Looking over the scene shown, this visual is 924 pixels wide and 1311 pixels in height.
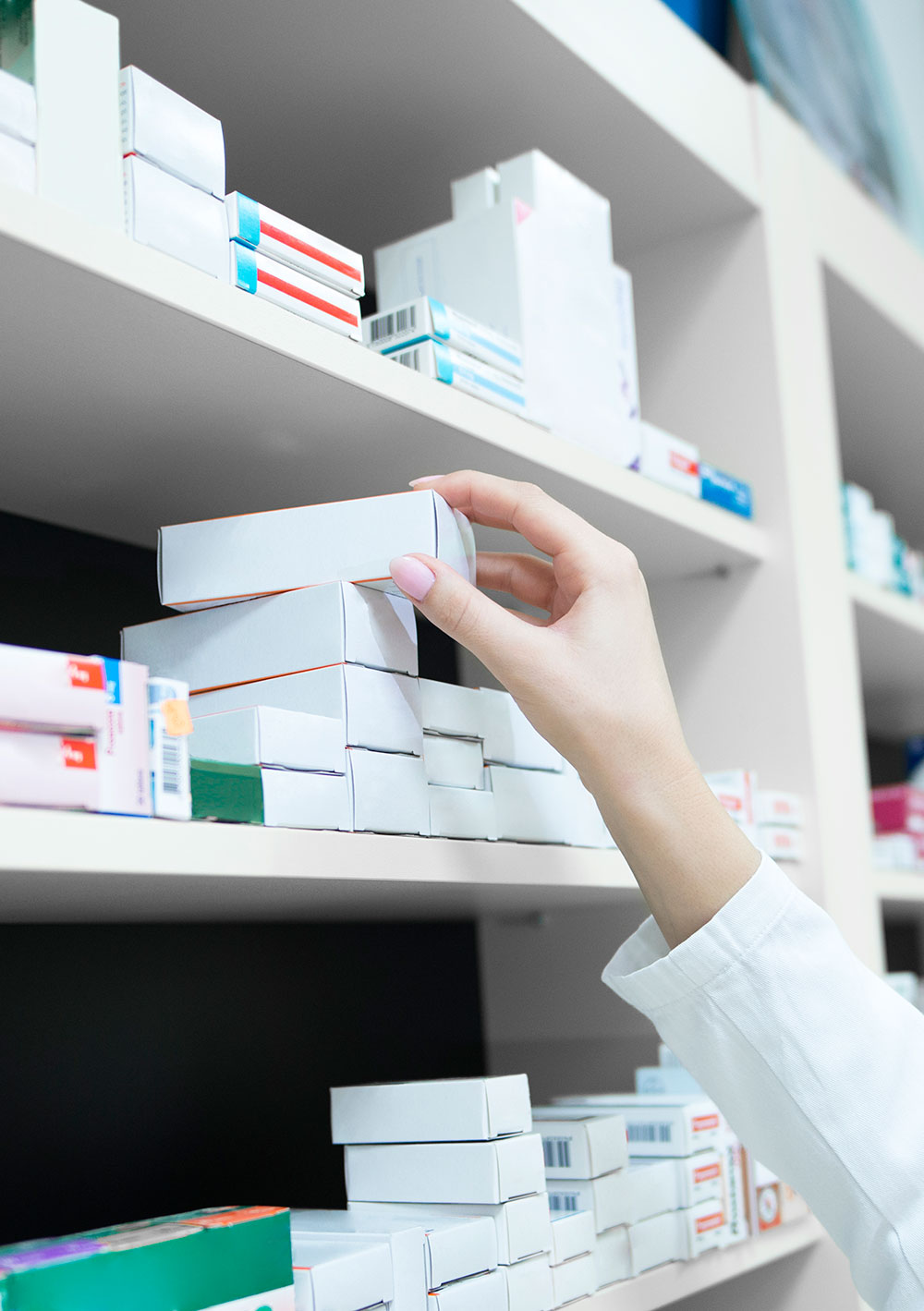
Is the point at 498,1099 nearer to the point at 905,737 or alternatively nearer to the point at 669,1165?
the point at 669,1165

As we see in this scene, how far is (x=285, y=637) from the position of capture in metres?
0.89

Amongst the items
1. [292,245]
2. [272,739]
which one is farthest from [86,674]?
[292,245]

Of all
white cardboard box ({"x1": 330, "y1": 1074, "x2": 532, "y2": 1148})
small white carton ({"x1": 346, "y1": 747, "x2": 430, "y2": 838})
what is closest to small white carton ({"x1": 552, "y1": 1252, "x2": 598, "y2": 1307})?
white cardboard box ({"x1": 330, "y1": 1074, "x2": 532, "y2": 1148})

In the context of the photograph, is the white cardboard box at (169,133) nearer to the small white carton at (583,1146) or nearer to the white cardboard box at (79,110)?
the white cardboard box at (79,110)

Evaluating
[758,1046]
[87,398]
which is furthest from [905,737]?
→ [87,398]

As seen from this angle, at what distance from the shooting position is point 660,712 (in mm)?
902

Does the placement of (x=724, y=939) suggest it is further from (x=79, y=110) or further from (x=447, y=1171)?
(x=79, y=110)

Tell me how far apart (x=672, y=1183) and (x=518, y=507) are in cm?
61

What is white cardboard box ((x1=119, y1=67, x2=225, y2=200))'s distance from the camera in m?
0.80

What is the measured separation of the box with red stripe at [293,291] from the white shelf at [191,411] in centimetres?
2

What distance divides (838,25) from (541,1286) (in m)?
2.26

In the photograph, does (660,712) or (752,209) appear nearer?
(660,712)

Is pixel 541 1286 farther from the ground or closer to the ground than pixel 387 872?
closer to the ground

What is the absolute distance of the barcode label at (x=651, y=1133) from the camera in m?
1.15
